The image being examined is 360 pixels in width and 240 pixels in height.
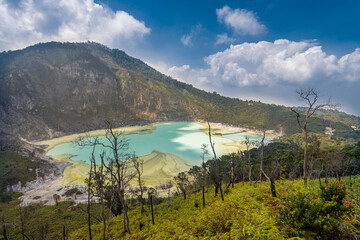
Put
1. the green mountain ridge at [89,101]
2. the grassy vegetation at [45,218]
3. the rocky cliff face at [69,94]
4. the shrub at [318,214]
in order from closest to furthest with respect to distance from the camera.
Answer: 1. the shrub at [318,214]
2. the grassy vegetation at [45,218]
3. the rocky cliff face at [69,94]
4. the green mountain ridge at [89,101]

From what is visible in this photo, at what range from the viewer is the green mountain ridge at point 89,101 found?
324ft

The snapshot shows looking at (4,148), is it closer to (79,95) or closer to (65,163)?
(65,163)

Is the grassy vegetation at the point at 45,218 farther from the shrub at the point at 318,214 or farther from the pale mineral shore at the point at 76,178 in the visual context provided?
the shrub at the point at 318,214

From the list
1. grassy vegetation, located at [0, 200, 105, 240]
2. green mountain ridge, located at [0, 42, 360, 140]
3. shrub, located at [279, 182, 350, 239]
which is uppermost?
green mountain ridge, located at [0, 42, 360, 140]

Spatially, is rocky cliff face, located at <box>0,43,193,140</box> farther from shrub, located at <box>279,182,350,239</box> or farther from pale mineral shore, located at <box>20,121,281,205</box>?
shrub, located at <box>279,182,350,239</box>

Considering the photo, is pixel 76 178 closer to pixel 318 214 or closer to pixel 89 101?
pixel 318 214

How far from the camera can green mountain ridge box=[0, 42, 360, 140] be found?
98750 millimetres

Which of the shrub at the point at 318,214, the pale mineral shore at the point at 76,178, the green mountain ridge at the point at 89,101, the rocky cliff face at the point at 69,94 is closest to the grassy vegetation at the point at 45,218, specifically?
the pale mineral shore at the point at 76,178

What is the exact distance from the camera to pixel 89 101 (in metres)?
133

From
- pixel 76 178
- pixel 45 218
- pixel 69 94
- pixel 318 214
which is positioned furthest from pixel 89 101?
pixel 318 214

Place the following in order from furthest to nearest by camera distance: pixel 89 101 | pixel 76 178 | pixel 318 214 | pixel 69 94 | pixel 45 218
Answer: pixel 89 101 → pixel 69 94 → pixel 76 178 → pixel 45 218 → pixel 318 214

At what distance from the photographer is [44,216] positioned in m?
26.3

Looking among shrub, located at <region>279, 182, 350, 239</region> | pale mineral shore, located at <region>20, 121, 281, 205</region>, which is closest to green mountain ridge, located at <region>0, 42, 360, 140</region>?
pale mineral shore, located at <region>20, 121, 281, 205</region>

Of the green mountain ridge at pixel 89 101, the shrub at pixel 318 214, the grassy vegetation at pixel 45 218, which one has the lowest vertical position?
the grassy vegetation at pixel 45 218
